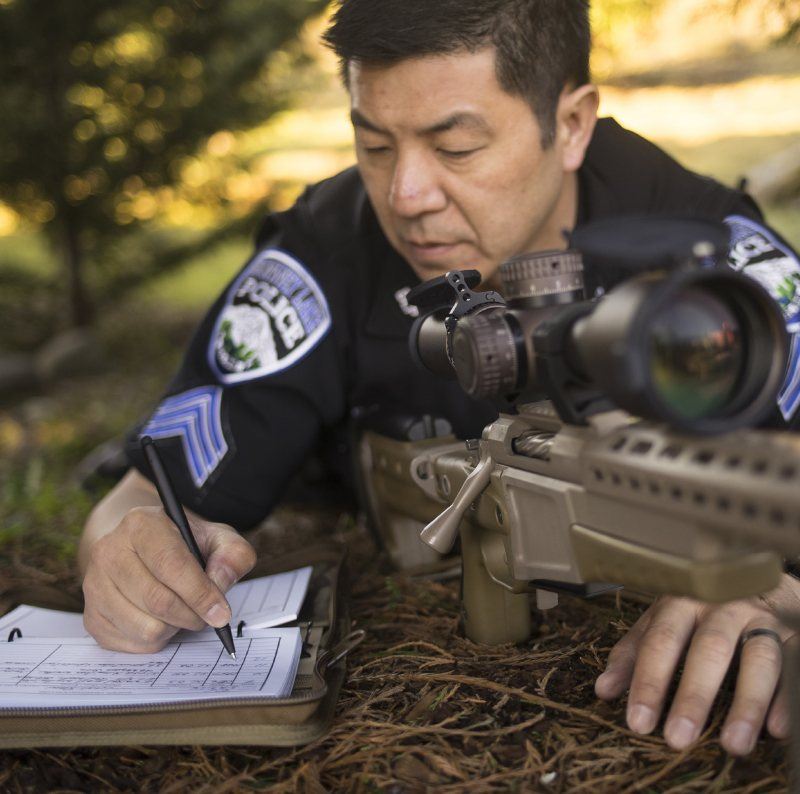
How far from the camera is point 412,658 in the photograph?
5.69 ft

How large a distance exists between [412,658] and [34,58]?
4799 mm

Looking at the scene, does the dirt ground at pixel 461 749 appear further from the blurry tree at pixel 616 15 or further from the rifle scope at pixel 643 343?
the blurry tree at pixel 616 15

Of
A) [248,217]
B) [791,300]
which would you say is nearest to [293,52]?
[248,217]

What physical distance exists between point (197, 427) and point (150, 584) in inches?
25.5

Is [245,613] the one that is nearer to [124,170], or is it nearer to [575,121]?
[575,121]

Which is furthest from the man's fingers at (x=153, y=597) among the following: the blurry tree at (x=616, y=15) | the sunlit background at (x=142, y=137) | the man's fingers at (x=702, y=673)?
the sunlit background at (x=142, y=137)

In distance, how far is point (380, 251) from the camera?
99.0 inches

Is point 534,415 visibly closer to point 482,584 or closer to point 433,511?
point 482,584

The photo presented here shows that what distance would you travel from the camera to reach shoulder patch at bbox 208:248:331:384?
2.32 m

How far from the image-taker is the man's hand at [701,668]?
1333 mm

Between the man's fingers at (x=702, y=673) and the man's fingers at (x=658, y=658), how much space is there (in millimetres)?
22

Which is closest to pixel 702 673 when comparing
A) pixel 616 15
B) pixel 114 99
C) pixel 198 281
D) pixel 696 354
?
pixel 696 354

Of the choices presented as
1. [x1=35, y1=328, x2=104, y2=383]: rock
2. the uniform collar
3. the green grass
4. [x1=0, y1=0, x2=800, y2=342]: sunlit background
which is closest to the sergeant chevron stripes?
the uniform collar

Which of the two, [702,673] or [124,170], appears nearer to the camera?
[702,673]
